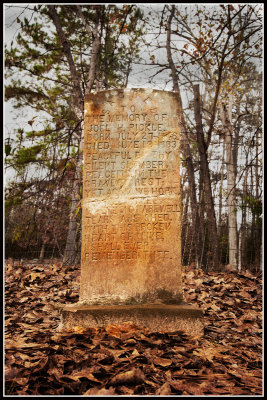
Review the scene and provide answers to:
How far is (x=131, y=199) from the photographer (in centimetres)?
396

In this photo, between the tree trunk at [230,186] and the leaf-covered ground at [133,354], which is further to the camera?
the tree trunk at [230,186]

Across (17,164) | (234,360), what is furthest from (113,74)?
(234,360)

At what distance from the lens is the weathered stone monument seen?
3.84 meters

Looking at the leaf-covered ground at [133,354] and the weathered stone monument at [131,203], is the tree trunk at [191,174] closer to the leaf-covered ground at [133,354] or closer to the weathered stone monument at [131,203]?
the weathered stone monument at [131,203]

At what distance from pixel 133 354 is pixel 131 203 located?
5.49 ft

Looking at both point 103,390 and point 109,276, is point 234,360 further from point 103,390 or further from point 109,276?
point 109,276

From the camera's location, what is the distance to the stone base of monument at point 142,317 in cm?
355

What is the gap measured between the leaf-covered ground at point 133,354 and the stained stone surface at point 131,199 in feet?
1.72

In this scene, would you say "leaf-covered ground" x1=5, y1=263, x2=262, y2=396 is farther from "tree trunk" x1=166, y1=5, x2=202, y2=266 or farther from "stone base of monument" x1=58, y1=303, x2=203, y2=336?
"tree trunk" x1=166, y1=5, x2=202, y2=266

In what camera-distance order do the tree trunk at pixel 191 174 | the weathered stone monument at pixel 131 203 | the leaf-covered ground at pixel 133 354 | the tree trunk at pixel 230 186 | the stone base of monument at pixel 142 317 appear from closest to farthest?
the leaf-covered ground at pixel 133 354 → the stone base of monument at pixel 142 317 → the weathered stone monument at pixel 131 203 → the tree trunk at pixel 191 174 → the tree trunk at pixel 230 186

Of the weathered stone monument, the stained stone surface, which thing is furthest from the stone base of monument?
the stained stone surface

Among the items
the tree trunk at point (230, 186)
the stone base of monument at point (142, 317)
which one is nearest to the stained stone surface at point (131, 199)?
the stone base of monument at point (142, 317)

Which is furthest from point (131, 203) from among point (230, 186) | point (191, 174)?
point (230, 186)

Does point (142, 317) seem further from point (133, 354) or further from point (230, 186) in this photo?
point (230, 186)
